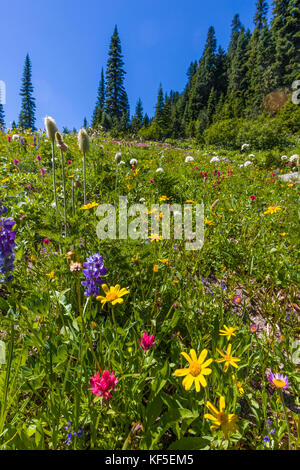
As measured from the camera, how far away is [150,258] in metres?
1.70

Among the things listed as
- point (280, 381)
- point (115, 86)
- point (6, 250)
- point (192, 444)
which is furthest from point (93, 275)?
point (115, 86)

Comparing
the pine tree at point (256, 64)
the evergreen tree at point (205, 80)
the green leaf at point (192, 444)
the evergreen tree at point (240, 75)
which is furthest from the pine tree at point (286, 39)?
the green leaf at point (192, 444)

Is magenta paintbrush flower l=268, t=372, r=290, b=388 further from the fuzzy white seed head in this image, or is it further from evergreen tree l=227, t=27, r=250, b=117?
evergreen tree l=227, t=27, r=250, b=117

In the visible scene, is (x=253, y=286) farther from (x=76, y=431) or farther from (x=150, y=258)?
(x=76, y=431)

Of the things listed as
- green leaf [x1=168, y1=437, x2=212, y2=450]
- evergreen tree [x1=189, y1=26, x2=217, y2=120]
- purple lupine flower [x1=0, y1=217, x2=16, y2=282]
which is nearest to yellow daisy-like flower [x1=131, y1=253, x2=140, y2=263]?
purple lupine flower [x1=0, y1=217, x2=16, y2=282]

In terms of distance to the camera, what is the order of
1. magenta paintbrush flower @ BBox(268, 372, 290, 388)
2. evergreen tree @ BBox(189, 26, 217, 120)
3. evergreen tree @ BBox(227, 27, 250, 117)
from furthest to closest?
evergreen tree @ BBox(189, 26, 217, 120)
evergreen tree @ BBox(227, 27, 250, 117)
magenta paintbrush flower @ BBox(268, 372, 290, 388)

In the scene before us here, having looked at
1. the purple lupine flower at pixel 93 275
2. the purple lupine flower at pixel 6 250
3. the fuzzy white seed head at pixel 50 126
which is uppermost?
the fuzzy white seed head at pixel 50 126

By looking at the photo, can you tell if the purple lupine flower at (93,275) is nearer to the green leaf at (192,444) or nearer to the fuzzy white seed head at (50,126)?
the green leaf at (192,444)

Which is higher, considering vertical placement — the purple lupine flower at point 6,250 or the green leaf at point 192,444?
the purple lupine flower at point 6,250

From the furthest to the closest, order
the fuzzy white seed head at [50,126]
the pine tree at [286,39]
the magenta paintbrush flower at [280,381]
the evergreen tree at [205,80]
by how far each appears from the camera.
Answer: the evergreen tree at [205,80] → the pine tree at [286,39] → the fuzzy white seed head at [50,126] → the magenta paintbrush flower at [280,381]

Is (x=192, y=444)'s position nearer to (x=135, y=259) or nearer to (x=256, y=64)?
(x=135, y=259)

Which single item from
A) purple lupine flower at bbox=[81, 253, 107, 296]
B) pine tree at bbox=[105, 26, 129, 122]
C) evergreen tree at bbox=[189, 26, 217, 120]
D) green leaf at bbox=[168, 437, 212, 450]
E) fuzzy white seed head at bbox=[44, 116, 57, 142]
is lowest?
green leaf at bbox=[168, 437, 212, 450]
